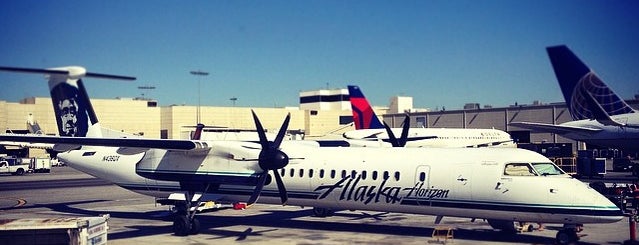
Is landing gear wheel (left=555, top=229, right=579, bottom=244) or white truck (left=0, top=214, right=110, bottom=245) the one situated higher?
white truck (left=0, top=214, right=110, bottom=245)

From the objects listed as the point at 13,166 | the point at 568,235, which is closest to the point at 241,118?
the point at 13,166

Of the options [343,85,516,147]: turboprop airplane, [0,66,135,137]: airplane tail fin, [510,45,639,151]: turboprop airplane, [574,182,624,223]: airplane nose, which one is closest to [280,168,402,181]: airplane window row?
[574,182,624,223]: airplane nose

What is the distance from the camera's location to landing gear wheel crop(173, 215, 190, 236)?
21.9 meters

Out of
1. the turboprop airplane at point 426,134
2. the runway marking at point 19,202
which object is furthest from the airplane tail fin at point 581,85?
the runway marking at point 19,202

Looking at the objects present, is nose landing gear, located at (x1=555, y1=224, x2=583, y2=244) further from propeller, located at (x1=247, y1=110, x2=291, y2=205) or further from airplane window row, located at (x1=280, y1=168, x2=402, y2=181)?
propeller, located at (x1=247, y1=110, x2=291, y2=205)

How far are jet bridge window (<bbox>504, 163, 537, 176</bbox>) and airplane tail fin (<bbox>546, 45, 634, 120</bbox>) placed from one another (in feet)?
53.5

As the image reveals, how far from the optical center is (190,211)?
22.3 m

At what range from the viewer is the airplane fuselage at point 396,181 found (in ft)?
60.1

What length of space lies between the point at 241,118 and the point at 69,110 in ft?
241

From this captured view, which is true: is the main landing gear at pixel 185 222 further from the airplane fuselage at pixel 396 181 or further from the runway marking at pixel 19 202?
the runway marking at pixel 19 202

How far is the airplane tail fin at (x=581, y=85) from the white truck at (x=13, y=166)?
175 ft

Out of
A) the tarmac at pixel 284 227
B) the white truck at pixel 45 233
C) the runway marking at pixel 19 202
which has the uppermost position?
the white truck at pixel 45 233

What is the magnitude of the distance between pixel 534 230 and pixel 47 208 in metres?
23.9

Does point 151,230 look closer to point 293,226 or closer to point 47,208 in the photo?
point 293,226
